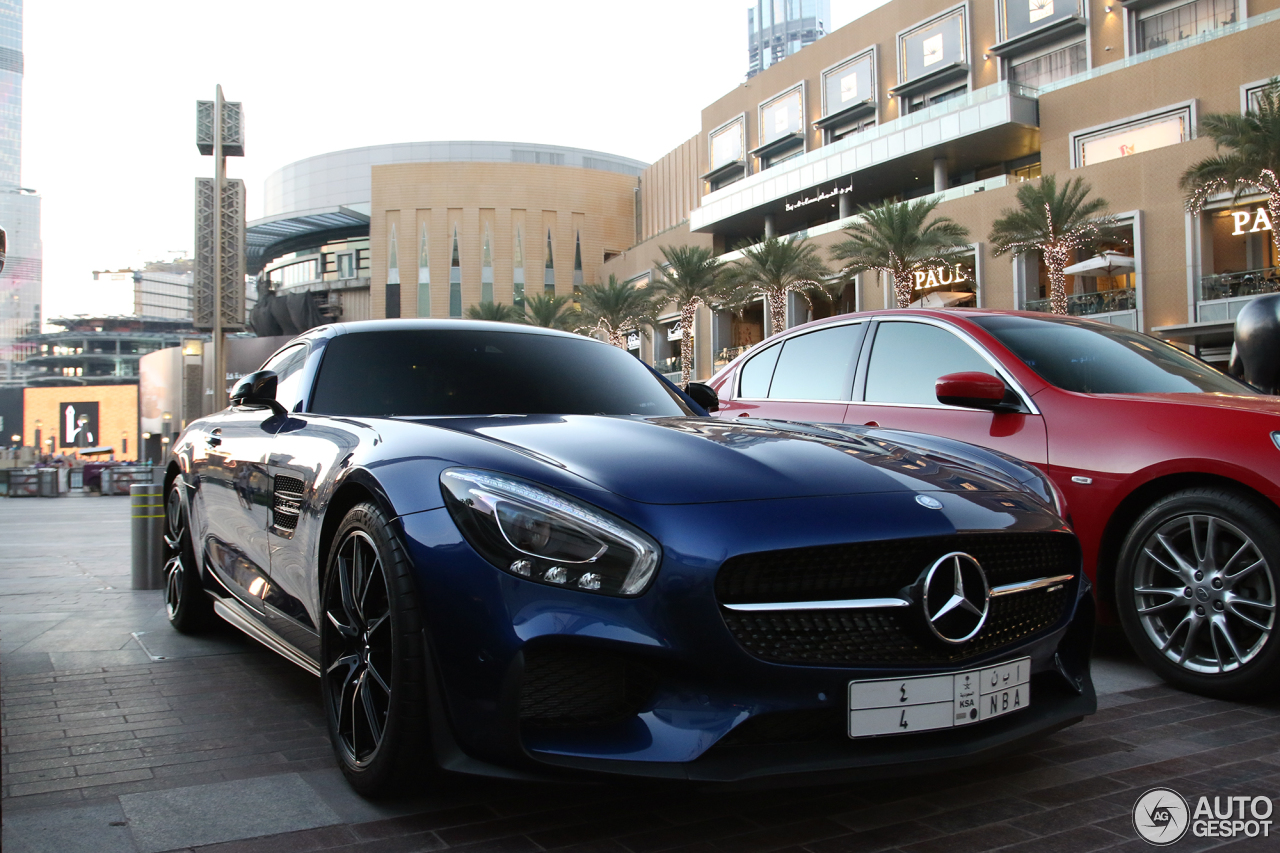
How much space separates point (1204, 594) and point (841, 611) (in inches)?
83.1

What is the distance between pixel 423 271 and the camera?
80938 millimetres

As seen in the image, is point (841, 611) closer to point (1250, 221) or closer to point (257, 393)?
point (257, 393)

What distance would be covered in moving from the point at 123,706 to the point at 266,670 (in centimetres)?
63

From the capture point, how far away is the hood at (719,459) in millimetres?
2242

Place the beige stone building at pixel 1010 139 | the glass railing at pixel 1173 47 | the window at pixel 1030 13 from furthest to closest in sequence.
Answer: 1. the window at pixel 1030 13
2. the beige stone building at pixel 1010 139
3. the glass railing at pixel 1173 47

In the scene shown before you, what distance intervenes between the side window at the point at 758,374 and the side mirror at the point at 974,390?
1.70 meters

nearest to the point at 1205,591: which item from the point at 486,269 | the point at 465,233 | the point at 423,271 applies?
the point at 486,269

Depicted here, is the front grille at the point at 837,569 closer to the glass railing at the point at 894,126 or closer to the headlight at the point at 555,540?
the headlight at the point at 555,540

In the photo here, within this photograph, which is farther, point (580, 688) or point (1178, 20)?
point (1178, 20)

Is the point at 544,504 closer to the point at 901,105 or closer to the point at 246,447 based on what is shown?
the point at 246,447

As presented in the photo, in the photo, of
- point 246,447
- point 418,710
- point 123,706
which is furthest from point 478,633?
point 123,706

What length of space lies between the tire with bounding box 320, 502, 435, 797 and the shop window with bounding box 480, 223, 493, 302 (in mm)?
78081

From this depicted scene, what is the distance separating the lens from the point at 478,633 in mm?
2082

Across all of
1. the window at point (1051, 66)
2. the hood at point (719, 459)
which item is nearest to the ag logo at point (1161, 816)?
the hood at point (719, 459)
